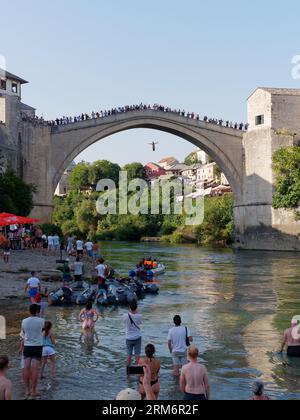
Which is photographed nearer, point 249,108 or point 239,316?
point 239,316

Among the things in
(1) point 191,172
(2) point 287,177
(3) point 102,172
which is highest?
(1) point 191,172

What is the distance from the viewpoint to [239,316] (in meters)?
16.5

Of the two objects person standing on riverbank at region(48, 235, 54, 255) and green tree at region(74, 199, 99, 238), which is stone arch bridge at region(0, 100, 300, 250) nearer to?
person standing on riverbank at region(48, 235, 54, 255)

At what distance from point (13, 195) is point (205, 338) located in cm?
2064

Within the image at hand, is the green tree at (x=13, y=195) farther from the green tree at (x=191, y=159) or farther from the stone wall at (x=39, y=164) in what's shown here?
the green tree at (x=191, y=159)

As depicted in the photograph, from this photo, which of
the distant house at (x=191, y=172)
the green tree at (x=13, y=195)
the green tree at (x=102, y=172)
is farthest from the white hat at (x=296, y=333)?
the distant house at (x=191, y=172)

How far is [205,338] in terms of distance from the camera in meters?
13.6

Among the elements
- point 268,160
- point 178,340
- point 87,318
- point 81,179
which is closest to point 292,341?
point 178,340

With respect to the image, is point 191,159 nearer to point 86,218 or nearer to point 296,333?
point 86,218

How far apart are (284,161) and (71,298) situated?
30.9 meters

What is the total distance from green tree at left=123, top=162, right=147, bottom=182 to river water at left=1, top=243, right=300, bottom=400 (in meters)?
73.4

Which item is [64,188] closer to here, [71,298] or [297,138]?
[297,138]

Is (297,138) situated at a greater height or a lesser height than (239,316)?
greater
